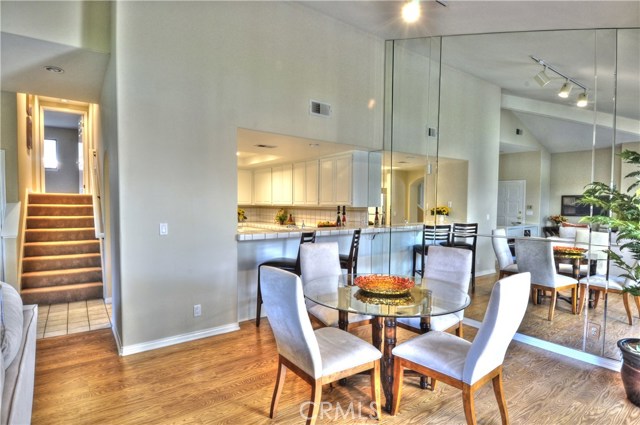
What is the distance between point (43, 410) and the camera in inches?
84.4

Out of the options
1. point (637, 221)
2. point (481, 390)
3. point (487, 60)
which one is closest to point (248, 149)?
point (487, 60)

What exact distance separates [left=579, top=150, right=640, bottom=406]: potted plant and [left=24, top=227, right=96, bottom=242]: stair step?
21.2 feet

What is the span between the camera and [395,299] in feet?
7.27

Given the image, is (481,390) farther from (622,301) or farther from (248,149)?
(248,149)

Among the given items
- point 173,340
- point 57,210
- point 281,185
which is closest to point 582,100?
point 173,340

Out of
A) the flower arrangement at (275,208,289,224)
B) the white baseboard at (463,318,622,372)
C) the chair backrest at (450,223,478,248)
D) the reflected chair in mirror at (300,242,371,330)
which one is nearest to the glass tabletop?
the reflected chair in mirror at (300,242,371,330)

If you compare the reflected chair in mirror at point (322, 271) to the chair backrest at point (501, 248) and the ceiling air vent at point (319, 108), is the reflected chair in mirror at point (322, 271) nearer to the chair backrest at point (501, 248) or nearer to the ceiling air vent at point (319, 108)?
the ceiling air vent at point (319, 108)

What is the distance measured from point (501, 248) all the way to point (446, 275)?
1.36 meters

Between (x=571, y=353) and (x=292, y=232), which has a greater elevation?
→ (x=292, y=232)

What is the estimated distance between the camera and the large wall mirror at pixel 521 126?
2926mm

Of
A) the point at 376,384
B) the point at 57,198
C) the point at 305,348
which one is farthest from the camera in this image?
the point at 57,198

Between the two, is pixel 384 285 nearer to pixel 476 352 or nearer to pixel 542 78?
pixel 476 352

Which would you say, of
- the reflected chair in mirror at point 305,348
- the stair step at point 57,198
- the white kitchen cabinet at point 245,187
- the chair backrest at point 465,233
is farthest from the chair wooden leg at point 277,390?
the stair step at point 57,198

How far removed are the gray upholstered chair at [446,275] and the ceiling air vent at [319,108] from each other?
2.06 m
